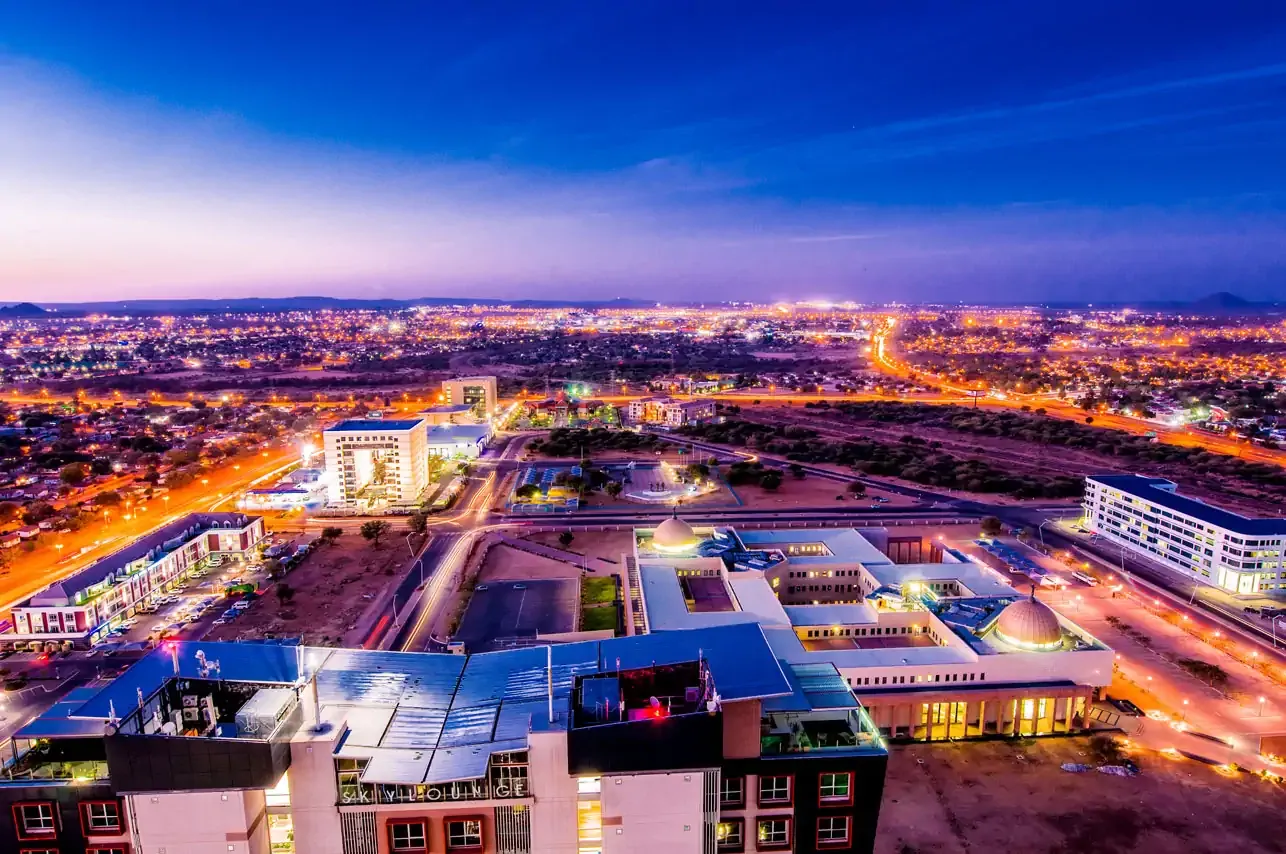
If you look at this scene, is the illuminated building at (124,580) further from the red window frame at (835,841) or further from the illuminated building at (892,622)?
the red window frame at (835,841)

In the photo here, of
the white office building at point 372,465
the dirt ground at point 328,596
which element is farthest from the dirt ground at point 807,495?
the dirt ground at point 328,596

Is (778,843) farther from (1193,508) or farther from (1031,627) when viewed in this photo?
(1193,508)

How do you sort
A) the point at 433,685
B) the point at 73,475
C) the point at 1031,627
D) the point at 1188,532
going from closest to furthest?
the point at 433,685
the point at 1031,627
the point at 1188,532
the point at 73,475

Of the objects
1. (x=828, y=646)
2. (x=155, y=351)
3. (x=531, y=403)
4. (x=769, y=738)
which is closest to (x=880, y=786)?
(x=769, y=738)

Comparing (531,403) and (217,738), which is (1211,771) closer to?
(217,738)

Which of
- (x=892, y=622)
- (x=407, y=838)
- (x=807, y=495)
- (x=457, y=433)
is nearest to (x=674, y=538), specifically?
(x=892, y=622)

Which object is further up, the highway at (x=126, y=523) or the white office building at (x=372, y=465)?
the white office building at (x=372, y=465)

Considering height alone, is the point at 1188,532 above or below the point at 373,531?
above
